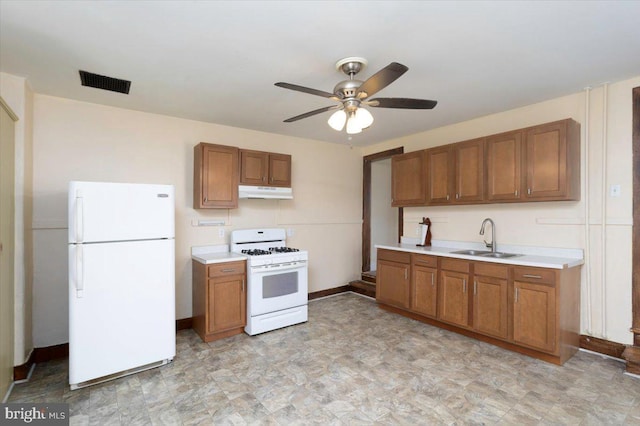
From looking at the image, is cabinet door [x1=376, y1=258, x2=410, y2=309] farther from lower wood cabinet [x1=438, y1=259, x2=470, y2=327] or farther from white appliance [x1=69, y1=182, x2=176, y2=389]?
white appliance [x1=69, y1=182, x2=176, y2=389]

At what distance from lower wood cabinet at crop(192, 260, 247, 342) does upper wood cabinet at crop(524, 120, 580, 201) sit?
3.20 m

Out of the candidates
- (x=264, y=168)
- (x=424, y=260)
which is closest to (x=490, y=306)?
(x=424, y=260)

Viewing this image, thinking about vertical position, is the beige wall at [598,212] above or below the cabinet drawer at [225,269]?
above

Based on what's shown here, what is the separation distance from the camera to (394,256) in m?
4.16

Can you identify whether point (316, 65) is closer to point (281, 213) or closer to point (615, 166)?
point (281, 213)

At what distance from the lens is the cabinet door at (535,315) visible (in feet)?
9.00

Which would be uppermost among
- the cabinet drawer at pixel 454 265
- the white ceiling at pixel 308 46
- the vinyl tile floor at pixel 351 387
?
the white ceiling at pixel 308 46

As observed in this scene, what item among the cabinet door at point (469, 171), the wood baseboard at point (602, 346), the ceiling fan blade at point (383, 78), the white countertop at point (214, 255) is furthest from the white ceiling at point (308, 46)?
the wood baseboard at point (602, 346)

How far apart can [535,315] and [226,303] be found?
10.1 ft

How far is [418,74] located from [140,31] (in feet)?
6.90

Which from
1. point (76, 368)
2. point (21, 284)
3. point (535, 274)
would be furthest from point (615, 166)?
point (21, 284)

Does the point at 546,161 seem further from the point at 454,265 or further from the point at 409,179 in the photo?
the point at 409,179

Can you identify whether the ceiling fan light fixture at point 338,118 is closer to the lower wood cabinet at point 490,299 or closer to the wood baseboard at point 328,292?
the lower wood cabinet at point 490,299

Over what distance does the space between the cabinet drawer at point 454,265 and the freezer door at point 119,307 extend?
9.47 ft
